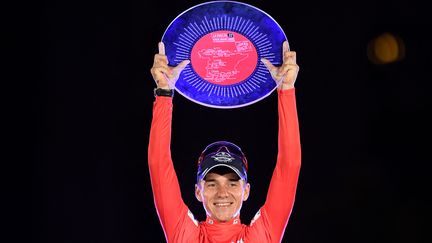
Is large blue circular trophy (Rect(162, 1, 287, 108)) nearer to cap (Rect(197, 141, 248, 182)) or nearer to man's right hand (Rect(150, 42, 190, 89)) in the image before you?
man's right hand (Rect(150, 42, 190, 89))

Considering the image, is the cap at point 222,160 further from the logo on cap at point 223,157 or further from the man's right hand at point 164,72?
the man's right hand at point 164,72

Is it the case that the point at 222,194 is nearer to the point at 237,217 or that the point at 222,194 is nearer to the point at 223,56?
the point at 237,217

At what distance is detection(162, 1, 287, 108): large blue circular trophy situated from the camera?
2250mm

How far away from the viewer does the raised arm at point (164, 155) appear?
215cm

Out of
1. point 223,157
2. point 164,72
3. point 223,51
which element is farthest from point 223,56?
point 223,157

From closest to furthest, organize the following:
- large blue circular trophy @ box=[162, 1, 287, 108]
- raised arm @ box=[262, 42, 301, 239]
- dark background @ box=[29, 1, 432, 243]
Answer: raised arm @ box=[262, 42, 301, 239]
large blue circular trophy @ box=[162, 1, 287, 108]
dark background @ box=[29, 1, 432, 243]

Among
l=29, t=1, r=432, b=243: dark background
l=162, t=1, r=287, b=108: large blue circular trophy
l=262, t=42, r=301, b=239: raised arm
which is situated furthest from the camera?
l=29, t=1, r=432, b=243: dark background

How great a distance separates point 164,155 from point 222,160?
0.19 metres
